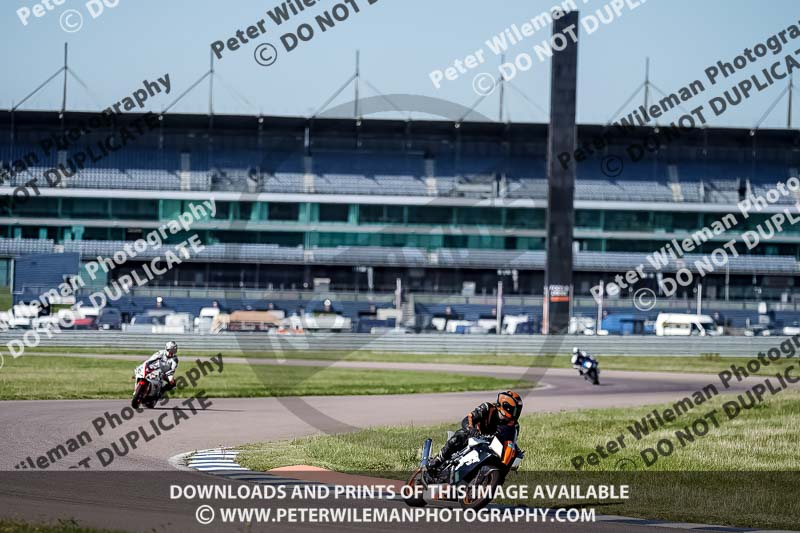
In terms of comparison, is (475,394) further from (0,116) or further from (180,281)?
(0,116)

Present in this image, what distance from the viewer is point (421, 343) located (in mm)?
51500

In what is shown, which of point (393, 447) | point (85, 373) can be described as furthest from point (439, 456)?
point (85, 373)

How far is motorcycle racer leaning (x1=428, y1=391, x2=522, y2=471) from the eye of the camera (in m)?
12.2

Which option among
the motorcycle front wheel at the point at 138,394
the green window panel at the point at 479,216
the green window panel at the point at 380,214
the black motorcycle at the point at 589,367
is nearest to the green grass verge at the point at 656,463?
the motorcycle front wheel at the point at 138,394

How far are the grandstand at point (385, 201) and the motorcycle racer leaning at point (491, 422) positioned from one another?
202 feet

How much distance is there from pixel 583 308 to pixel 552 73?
1900 cm

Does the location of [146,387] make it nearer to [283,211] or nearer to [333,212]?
[283,211]

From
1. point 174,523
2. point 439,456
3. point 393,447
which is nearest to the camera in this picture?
point 174,523

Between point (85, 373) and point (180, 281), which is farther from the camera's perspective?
point (180, 281)

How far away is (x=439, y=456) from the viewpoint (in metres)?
12.4

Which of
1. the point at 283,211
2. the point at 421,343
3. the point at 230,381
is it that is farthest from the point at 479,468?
the point at 283,211

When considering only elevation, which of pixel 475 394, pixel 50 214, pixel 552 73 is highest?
pixel 552 73

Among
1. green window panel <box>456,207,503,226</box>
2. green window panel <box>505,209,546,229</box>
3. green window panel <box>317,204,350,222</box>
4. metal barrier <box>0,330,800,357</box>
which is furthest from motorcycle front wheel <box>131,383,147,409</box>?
green window panel <box>505,209,546,229</box>

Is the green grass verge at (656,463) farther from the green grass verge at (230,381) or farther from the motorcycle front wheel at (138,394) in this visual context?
the green grass verge at (230,381)
